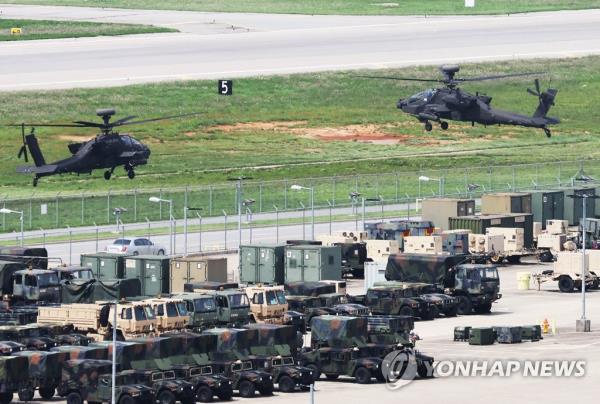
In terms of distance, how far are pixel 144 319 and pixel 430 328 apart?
55.6 feet

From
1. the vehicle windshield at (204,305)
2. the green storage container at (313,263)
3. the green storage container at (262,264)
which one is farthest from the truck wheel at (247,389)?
the green storage container at (262,264)

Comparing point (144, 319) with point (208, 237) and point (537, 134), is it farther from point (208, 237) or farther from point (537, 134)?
point (537, 134)

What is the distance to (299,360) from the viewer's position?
3108 inches

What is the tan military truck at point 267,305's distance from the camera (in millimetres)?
89812

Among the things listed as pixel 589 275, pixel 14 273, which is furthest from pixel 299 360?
pixel 589 275

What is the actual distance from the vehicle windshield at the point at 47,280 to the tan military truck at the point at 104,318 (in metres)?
10.0

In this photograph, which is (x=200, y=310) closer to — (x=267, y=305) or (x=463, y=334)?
(x=267, y=305)

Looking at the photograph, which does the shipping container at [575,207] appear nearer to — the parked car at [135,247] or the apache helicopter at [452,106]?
the apache helicopter at [452,106]

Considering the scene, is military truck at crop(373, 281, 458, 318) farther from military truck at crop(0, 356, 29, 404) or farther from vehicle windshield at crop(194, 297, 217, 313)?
military truck at crop(0, 356, 29, 404)

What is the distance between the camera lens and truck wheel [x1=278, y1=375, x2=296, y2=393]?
248ft

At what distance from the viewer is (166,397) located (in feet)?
233

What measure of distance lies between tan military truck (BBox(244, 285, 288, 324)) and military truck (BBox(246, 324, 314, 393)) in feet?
31.0

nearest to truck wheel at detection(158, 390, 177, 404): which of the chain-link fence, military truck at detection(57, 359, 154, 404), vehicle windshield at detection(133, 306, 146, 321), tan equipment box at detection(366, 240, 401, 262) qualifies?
military truck at detection(57, 359, 154, 404)

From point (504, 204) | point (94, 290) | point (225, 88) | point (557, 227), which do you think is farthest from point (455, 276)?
point (225, 88)
